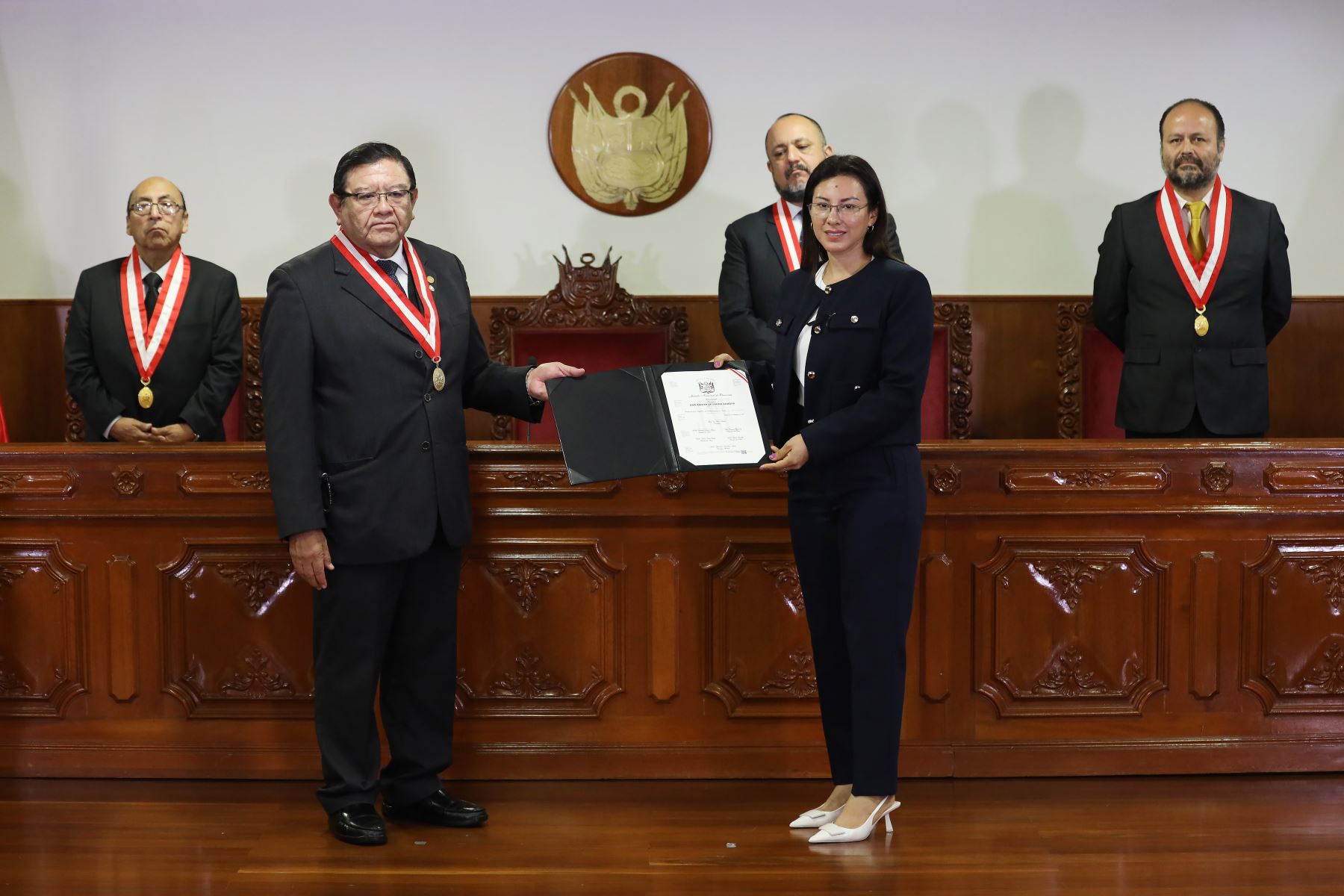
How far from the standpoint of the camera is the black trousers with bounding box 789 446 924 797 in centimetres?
274

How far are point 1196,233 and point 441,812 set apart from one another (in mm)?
2828

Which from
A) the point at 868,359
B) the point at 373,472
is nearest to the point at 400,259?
the point at 373,472

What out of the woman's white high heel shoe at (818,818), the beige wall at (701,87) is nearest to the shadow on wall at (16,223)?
the beige wall at (701,87)

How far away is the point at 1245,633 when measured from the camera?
3305 mm

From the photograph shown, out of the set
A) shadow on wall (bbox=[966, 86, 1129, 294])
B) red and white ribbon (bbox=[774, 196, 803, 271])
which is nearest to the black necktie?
red and white ribbon (bbox=[774, 196, 803, 271])

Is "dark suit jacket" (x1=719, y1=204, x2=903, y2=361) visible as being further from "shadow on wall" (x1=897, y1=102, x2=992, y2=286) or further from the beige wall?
"shadow on wall" (x1=897, y1=102, x2=992, y2=286)

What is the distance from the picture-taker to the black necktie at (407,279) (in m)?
2.90

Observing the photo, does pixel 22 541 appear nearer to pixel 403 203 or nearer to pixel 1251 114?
pixel 403 203

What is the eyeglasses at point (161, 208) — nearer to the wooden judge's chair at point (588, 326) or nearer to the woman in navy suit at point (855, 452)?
the wooden judge's chair at point (588, 326)

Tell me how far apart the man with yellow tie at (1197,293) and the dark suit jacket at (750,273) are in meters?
0.81

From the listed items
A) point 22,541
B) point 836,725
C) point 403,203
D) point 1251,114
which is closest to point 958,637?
point 836,725

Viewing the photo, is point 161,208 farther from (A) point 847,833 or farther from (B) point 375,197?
(A) point 847,833

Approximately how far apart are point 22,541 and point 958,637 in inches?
94.5

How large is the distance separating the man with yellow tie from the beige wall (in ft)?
4.40
